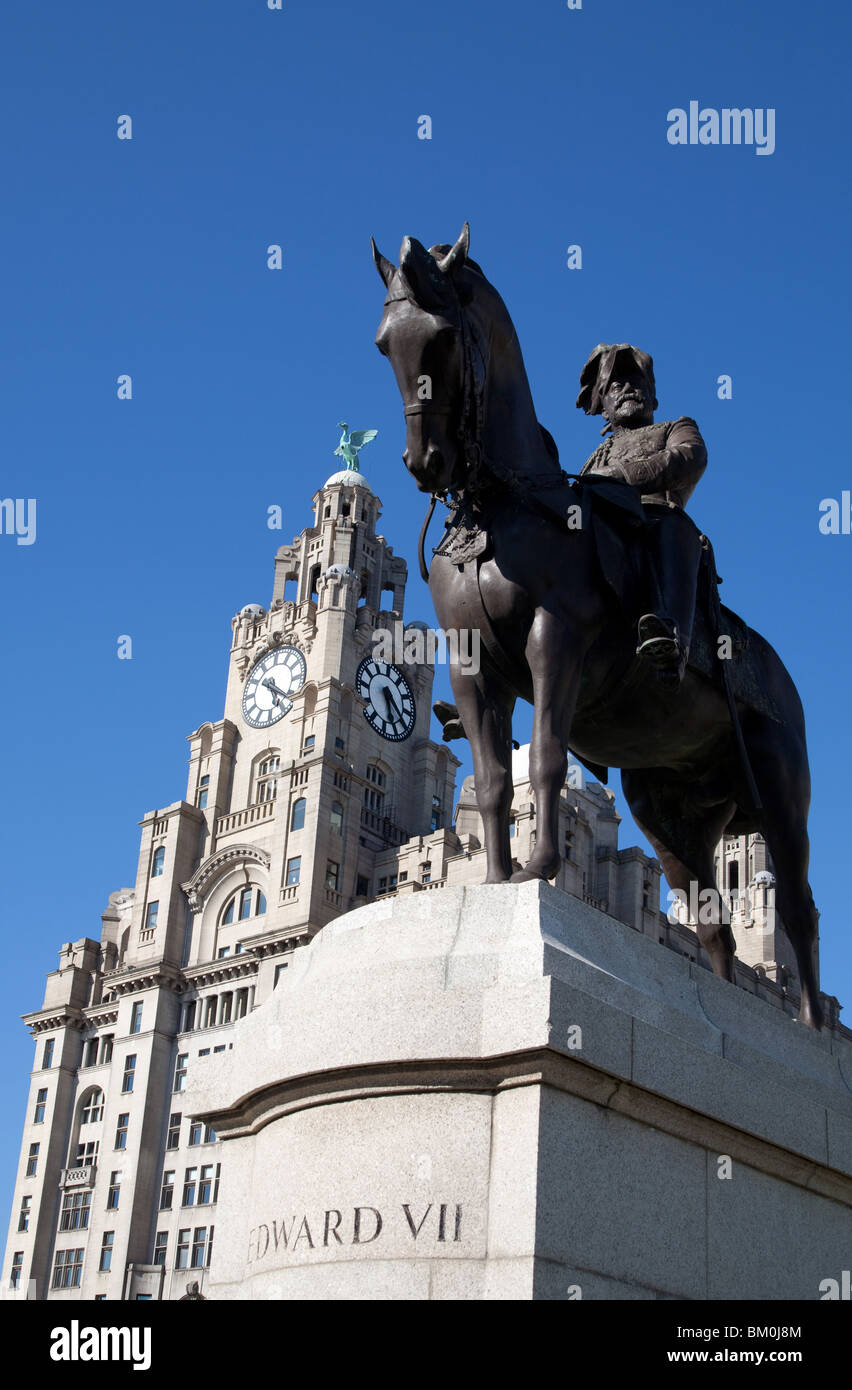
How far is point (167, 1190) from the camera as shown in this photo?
242ft

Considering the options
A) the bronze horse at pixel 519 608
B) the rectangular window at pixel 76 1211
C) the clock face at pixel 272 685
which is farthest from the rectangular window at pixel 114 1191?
the bronze horse at pixel 519 608

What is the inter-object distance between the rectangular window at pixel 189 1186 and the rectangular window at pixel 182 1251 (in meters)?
1.24

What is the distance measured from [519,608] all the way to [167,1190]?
229 feet

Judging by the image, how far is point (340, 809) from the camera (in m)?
79.4

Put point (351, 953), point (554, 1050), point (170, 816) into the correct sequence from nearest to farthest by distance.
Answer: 1. point (554, 1050)
2. point (351, 953)
3. point (170, 816)

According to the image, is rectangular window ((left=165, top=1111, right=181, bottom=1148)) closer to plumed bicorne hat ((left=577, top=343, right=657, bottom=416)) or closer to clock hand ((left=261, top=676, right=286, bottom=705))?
clock hand ((left=261, top=676, right=286, bottom=705))

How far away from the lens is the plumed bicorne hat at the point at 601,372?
1180cm

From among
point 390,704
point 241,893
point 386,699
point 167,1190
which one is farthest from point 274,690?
point 167,1190

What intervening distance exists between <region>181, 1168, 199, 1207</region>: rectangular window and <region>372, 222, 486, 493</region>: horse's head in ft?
223

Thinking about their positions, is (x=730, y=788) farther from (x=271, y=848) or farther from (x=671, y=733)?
(x=271, y=848)

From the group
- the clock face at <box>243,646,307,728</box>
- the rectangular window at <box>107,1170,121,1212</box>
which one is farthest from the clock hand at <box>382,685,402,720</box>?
the rectangular window at <box>107,1170,121,1212</box>

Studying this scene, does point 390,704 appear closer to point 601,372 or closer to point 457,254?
point 601,372

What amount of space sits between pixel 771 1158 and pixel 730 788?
10.4 ft
